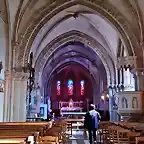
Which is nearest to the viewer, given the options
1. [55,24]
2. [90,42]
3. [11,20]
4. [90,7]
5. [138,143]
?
[138,143]

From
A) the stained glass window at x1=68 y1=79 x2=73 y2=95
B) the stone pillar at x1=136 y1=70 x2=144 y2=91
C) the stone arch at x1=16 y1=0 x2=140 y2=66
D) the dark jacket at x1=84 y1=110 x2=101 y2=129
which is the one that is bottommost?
the dark jacket at x1=84 y1=110 x2=101 y2=129

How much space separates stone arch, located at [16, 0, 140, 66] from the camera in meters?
16.3

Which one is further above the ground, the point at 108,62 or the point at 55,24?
the point at 55,24

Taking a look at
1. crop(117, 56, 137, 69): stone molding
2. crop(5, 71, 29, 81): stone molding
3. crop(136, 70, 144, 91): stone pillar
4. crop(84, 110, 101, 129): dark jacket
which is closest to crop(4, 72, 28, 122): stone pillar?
crop(5, 71, 29, 81): stone molding

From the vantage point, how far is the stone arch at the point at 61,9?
16.3m

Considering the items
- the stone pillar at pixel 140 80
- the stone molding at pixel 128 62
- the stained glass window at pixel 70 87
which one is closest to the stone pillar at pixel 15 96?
the stone molding at pixel 128 62

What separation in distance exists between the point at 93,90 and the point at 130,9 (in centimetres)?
2159

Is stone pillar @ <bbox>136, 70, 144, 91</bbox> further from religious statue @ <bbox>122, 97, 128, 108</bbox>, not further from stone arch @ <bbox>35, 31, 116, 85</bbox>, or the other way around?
stone arch @ <bbox>35, 31, 116, 85</bbox>

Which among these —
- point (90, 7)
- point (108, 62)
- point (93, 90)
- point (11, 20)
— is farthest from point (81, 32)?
point (93, 90)

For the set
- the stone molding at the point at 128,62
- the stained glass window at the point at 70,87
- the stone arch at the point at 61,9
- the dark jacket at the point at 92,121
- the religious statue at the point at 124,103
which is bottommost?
the dark jacket at the point at 92,121

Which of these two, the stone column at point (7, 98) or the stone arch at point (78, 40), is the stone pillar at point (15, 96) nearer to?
the stone column at point (7, 98)

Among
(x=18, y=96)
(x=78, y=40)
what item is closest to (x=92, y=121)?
(x=18, y=96)

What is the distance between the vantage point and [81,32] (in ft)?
72.6

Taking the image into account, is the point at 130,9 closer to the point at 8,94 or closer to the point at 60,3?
the point at 60,3
